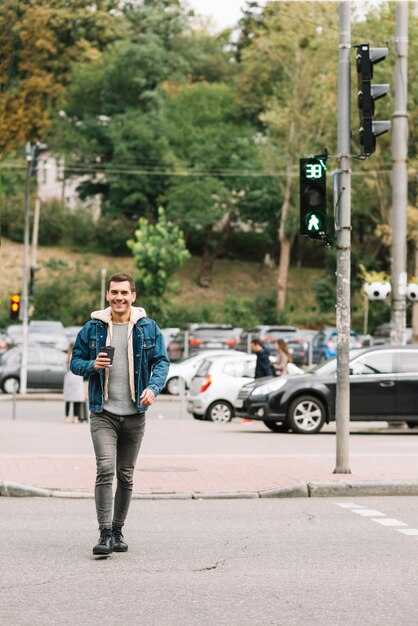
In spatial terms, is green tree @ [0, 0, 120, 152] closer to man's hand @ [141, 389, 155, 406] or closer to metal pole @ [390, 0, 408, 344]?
metal pole @ [390, 0, 408, 344]

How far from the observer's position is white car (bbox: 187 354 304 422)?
28.0 meters

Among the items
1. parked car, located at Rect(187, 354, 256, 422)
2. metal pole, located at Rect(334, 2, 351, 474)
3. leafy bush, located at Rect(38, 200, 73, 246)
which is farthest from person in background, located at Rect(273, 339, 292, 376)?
leafy bush, located at Rect(38, 200, 73, 246)

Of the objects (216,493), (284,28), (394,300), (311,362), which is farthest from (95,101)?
(216,493)

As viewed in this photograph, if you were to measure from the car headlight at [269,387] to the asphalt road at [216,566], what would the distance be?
11.0 metres

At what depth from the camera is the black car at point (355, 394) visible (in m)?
23.9

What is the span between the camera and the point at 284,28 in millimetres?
69938

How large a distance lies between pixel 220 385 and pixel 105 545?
19.1 meters

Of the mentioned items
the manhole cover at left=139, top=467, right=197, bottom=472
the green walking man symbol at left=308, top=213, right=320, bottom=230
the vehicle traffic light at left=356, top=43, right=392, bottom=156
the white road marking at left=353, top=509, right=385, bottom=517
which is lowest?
the manhole cover at left=139, top=467, right=197, bottom=472

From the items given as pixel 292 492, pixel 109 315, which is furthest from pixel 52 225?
pixel 109 315

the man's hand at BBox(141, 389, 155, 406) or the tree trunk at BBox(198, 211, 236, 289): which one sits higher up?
the tree trunk at BBox(198, 211, 236, 289)

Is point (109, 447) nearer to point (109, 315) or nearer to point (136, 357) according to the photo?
point (136, 357)

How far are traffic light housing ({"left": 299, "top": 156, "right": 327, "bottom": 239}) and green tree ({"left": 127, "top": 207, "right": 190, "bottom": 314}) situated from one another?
49.7m

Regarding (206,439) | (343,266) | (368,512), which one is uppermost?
(343,266)

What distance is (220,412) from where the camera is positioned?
93.6 ft
